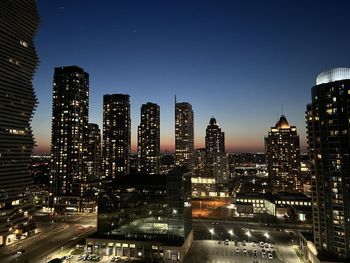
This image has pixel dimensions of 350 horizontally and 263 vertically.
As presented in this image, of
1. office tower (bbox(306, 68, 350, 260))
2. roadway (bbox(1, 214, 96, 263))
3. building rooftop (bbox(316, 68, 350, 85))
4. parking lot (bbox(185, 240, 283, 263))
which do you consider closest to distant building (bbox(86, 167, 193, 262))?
parking lot (bbox(185, 240, 283, 263))

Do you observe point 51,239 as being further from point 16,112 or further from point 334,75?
point 334,75

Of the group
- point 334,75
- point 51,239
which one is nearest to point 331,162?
point 334,75

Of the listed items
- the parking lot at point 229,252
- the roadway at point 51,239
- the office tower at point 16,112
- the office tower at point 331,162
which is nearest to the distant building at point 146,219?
the parking lot at point 229,252

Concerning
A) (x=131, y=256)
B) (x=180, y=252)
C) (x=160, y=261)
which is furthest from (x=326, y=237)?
(x=131, y=256)

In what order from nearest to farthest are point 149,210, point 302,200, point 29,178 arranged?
1. point 149,210
2. point 29,178
3. point 302,200

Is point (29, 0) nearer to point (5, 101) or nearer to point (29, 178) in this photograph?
point (5, 101)
